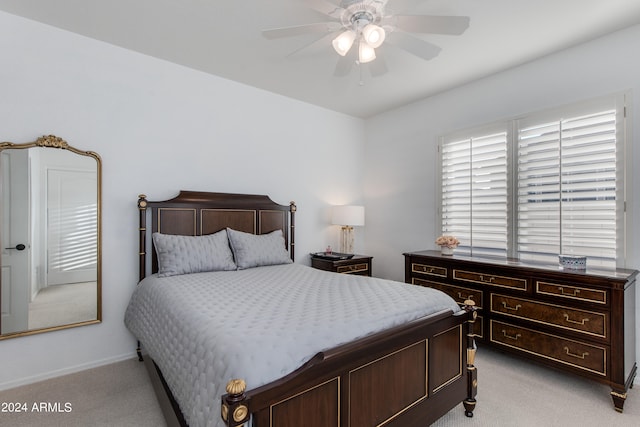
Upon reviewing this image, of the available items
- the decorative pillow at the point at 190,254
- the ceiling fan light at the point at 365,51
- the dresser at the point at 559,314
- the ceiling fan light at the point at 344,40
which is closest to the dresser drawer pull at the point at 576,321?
the dresser at the point at 559,314

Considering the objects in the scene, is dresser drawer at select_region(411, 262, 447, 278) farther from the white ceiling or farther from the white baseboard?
the white baseboard

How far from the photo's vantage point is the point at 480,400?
221 centimetres

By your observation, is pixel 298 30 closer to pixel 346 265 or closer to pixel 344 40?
pixel 344 40

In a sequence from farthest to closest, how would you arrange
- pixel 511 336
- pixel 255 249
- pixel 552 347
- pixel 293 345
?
1. pixel 255 249
2. pixel 511 336
3. pixel 552 347
4. pixel 293 345

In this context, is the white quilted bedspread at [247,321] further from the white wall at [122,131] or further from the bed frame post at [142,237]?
the white wall at [122,131]

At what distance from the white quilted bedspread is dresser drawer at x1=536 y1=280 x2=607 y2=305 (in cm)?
98

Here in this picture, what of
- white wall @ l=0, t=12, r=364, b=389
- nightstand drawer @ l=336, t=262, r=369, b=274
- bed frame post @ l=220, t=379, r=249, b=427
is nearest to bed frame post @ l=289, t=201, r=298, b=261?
white wall @ l=0, t=12, r=364, b=389

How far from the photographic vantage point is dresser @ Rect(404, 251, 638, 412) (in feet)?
7.07

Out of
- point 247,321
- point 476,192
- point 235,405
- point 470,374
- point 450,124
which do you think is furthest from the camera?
point 450,124

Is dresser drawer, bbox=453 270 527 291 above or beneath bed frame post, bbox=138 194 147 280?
beneath

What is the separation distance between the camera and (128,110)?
9.39 ft

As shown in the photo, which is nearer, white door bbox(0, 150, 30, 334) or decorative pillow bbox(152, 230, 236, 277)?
white door bbox(0, 150, 30, 334)

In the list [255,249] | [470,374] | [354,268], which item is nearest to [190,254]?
[255,249]

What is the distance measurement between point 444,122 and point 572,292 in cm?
224
